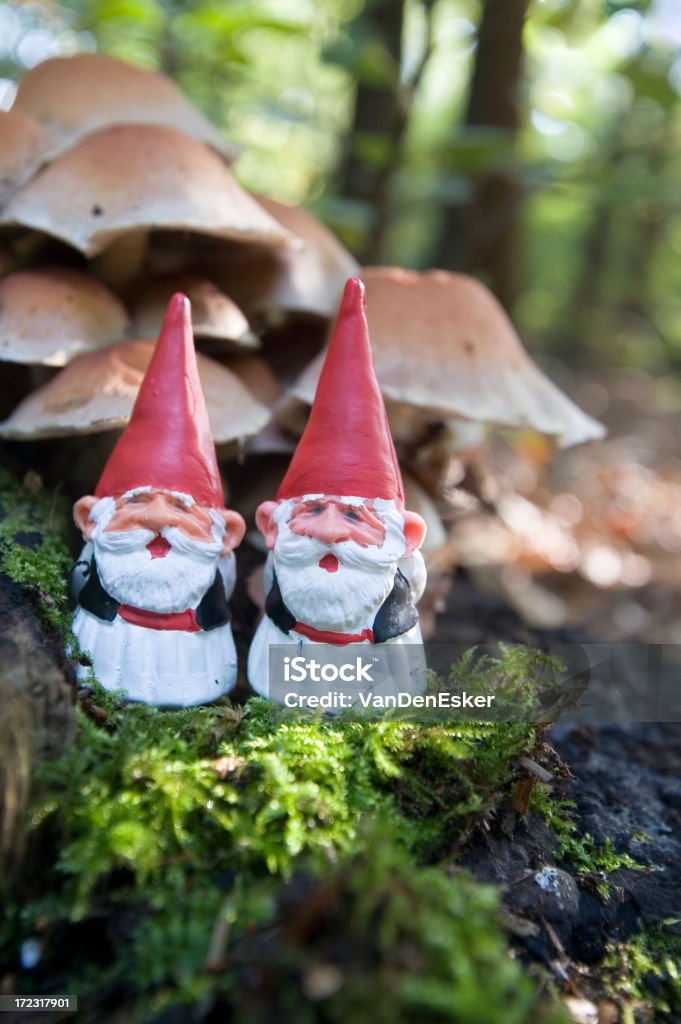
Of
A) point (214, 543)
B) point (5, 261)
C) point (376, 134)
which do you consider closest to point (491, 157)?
point (376, 134)

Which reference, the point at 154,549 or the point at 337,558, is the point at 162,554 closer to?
the point at 154,549

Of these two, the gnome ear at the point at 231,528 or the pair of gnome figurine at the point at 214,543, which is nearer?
the pair of gnome figurine at the point at 214,543

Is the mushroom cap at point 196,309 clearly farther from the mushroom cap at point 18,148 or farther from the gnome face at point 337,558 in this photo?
the gnome face at point 337,558

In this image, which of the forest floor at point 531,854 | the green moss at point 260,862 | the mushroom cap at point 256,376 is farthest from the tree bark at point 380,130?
the green moss at point 260,862

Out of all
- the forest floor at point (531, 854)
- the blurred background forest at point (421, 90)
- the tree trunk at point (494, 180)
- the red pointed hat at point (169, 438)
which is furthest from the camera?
the tree trunk at point (494, 180)

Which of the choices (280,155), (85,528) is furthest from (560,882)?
(280,155)

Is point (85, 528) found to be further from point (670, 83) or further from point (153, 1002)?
point (670, 83)
